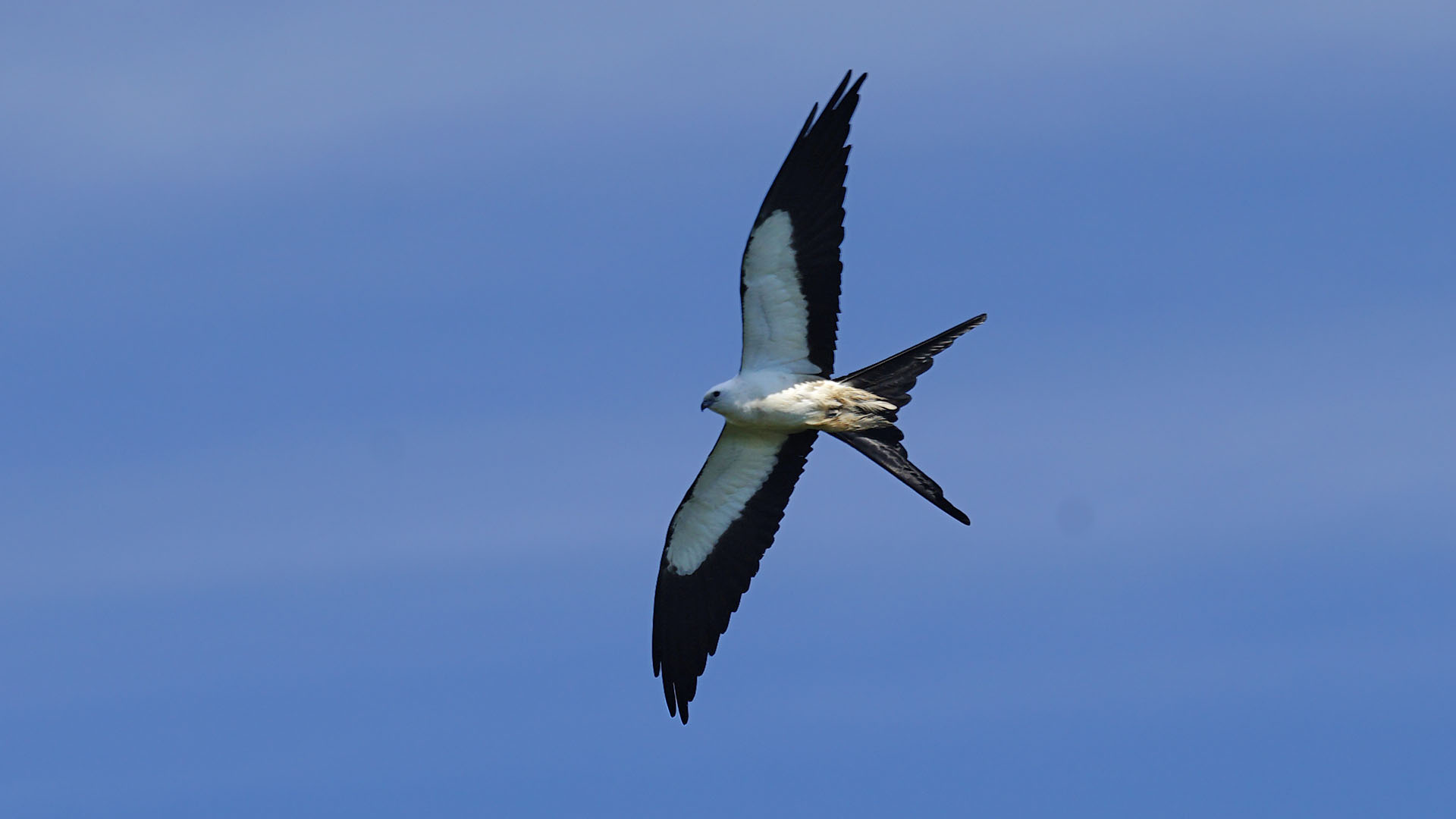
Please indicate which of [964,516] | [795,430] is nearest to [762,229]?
[795,430]

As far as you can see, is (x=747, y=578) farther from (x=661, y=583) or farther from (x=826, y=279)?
(x=826, y=279)

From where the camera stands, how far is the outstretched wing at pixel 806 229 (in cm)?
1522

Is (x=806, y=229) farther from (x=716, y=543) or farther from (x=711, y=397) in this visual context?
(x=716, y=543)

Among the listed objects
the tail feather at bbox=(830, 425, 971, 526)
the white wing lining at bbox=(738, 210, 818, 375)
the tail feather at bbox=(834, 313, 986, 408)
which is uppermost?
the white wing lining at bbox=(738, 210, 818, 375)

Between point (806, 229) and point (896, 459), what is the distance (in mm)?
2250

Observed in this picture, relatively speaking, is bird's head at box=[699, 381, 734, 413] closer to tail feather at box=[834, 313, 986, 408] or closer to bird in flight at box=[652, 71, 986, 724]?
bird in flight at box=[652, 71, 986, 724]

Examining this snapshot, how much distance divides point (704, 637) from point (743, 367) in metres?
2.79

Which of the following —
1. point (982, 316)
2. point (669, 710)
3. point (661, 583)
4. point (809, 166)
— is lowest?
point (669, 710)

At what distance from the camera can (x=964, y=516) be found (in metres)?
15.2

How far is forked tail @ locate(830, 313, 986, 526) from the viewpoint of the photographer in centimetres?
1545

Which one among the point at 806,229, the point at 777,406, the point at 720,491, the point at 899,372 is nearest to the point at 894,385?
the point at 899,372

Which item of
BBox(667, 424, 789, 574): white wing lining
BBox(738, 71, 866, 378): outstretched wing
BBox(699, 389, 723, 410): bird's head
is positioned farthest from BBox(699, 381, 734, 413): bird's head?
BBox(738, 71, 866, 378): outstretched wing

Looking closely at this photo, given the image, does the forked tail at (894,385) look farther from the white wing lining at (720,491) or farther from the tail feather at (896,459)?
the white wing lining at (720,491)

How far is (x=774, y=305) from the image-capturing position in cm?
1560
